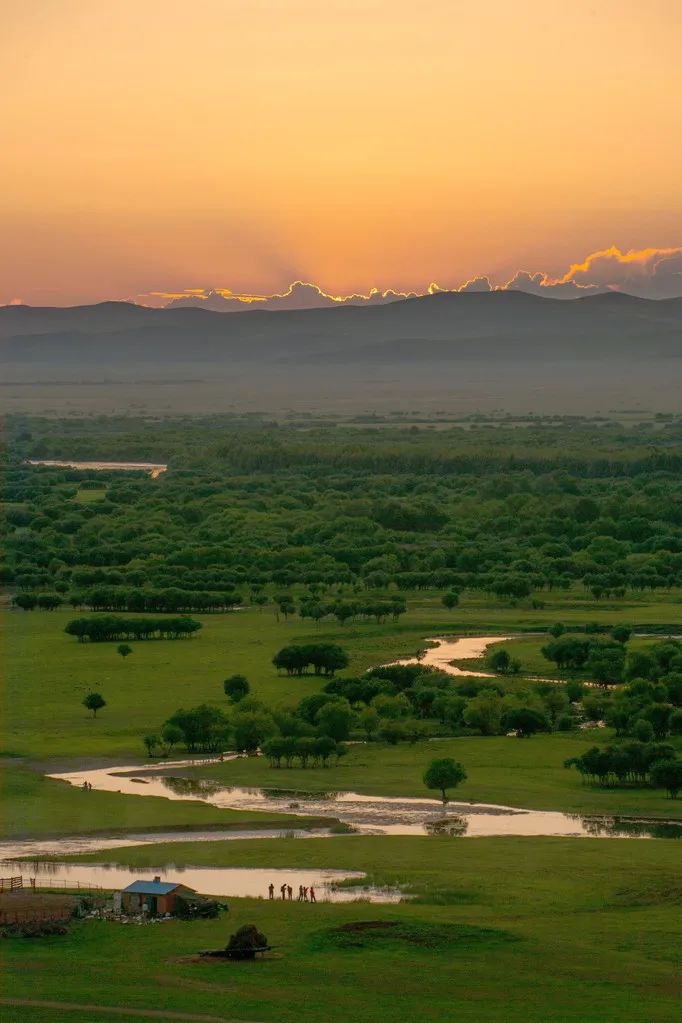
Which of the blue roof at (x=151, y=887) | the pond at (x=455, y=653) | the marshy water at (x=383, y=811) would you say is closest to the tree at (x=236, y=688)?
the pond at (x=455, y=653)

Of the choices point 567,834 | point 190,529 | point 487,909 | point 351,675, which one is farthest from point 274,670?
point 190,529

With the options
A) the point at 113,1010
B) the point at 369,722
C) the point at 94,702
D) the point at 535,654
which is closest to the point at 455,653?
the point at 535,654

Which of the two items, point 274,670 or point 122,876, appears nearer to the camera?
point 122,876

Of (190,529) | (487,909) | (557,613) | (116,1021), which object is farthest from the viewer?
(190,529)

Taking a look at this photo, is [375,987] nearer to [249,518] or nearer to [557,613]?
[557,613]

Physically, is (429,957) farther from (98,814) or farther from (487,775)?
(487,775)

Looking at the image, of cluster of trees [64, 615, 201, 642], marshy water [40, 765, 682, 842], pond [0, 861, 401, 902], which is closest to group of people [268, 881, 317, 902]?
pond [0, 861, 401, 902]

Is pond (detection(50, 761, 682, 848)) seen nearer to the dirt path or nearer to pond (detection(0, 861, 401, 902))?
pond (detection(0, 861, 401, 902))
